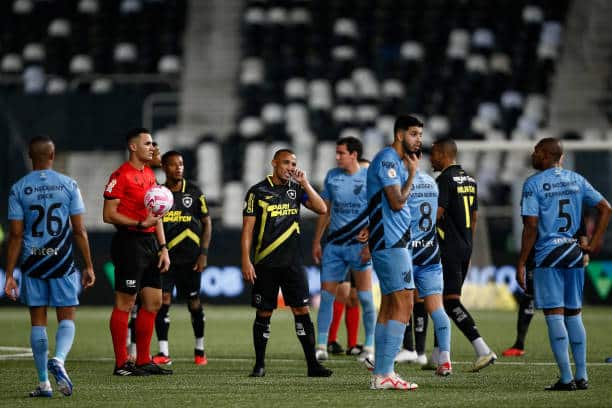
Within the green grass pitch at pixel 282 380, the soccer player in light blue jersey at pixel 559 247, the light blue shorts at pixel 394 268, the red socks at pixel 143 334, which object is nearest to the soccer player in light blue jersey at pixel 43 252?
the green grass pitch at pixel 282 380

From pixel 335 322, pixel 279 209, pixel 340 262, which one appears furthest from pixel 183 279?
pixel 335 322

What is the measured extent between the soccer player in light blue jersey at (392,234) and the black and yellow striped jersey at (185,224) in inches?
136

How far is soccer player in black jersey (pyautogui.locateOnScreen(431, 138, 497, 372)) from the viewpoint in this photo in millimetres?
10812

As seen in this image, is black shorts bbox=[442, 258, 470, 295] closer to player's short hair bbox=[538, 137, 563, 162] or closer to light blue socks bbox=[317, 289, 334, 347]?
light blue socks bbox=[317, 289, 334, 347]

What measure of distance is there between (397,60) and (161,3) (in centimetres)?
632

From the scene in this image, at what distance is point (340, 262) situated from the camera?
1226 centimetres

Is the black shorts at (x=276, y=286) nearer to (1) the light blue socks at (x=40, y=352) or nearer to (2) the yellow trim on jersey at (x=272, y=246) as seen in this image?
(2) the yellow trim on jersey at (x=272, y=246)

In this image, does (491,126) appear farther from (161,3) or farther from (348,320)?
(348,320)

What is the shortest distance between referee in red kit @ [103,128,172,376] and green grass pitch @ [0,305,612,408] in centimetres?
37

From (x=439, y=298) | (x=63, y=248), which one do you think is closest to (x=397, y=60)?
(x=439, y=298)

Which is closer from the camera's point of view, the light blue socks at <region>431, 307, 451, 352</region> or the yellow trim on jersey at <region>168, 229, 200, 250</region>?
the light blue socks at <region>431, 307, 451, 352</region>

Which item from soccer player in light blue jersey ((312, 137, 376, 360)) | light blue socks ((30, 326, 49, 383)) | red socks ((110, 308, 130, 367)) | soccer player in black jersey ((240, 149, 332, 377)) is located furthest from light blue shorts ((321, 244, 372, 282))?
light blue socks ((30, 326, 49, 383))

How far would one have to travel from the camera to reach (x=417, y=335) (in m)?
11.4

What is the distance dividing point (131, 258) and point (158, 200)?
664mm
